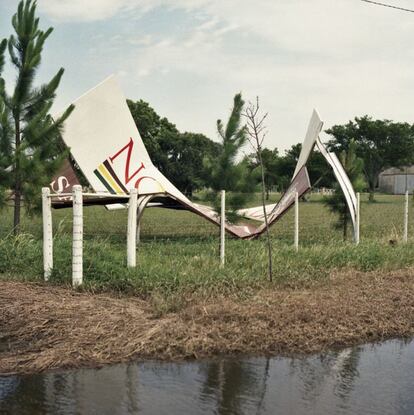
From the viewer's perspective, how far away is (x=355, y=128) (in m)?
56.8

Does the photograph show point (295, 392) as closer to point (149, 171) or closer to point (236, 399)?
point (236, 399)

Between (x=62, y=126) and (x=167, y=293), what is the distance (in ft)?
16.9

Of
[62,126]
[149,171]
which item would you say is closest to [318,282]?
[62,126]

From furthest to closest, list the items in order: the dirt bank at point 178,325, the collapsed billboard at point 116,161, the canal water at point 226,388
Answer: the collapsed billboard at point 116,161, the dirt bank at point 178,325, the canal water at point 226,388

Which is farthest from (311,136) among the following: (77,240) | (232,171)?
(77,240)

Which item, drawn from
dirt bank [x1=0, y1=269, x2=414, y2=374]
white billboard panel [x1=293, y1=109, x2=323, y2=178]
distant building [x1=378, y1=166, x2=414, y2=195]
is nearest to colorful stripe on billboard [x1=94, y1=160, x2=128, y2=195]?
white billboard panel [x1=293, y1=109, x2=323, y2=178]

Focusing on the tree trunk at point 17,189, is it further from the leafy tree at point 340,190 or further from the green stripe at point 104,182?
the leafy tree at point 340,190

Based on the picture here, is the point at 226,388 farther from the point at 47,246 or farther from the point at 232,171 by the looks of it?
the point at 232,171

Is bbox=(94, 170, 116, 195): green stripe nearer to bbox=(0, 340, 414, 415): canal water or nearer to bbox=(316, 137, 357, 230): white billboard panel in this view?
bbox=(316, 137, 357, 230): white billboard panel

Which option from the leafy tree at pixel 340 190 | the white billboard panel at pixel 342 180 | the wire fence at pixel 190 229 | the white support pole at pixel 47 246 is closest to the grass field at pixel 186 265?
the white support pole at pixel 47 246

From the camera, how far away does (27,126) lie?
32.4ft

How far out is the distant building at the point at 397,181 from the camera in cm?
7756

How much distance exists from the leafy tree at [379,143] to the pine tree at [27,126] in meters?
46.9

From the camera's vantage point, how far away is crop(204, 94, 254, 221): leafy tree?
9.97m
